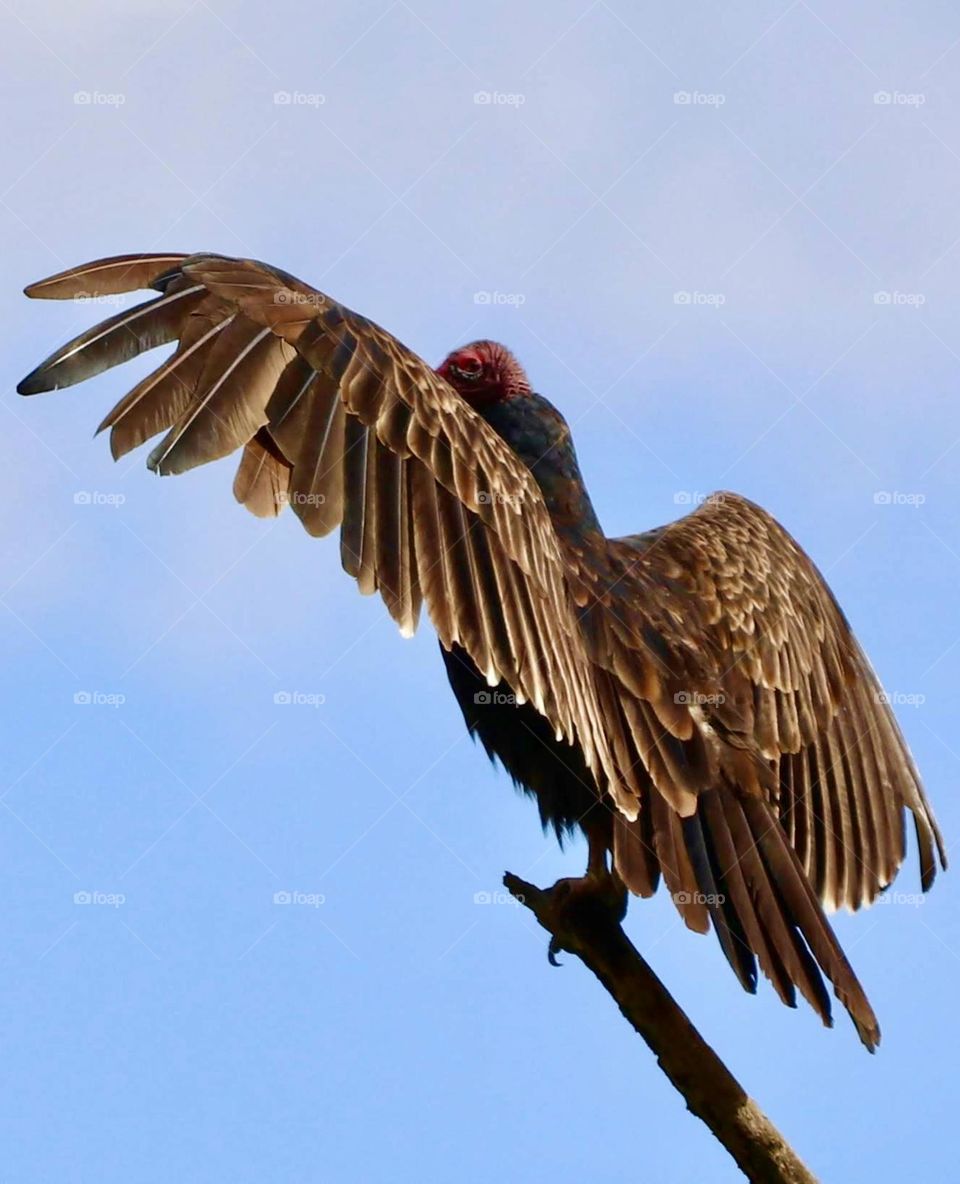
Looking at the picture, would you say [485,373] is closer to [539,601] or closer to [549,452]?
[549,452]

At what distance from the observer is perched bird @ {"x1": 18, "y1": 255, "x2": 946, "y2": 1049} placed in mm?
3854

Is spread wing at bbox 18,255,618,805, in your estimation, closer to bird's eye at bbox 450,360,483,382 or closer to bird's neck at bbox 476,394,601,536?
bird's neck at bbox 476,394,601,536

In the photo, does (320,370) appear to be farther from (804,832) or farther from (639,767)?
(804,832)

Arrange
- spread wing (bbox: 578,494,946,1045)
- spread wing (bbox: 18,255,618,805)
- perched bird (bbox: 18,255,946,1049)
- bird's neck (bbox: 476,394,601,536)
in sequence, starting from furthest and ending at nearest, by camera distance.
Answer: bird's neck (bbox: 476,394,601,536)
spread wing (bbox: 578,494,946,1045)
perched bird (bbox: 18,255,946,1049)
spread wing (bbox: 18,255,618,805)

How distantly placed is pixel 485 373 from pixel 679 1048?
8.53 ft

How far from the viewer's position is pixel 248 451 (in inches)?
165

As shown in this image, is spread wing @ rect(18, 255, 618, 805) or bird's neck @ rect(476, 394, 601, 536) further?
bird's neck @ rect(476, 394, 601, 536)

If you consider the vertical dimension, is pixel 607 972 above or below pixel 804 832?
below

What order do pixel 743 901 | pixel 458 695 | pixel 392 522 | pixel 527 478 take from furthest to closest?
pixel 458 695
pixel 527 478
pixel 743 901
pixel 392 522

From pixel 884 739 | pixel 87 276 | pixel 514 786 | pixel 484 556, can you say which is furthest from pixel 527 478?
pixel 884 739

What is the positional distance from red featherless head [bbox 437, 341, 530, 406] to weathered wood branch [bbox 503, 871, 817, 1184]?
1999 mm

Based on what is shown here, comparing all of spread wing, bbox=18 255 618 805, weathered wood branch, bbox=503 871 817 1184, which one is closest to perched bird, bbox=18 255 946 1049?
spread wing, bbox=18 255 618 805

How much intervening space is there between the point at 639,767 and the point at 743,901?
0.39 meters

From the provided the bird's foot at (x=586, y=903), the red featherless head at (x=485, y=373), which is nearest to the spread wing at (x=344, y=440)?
the bird's foot at (x=586, y=903)
